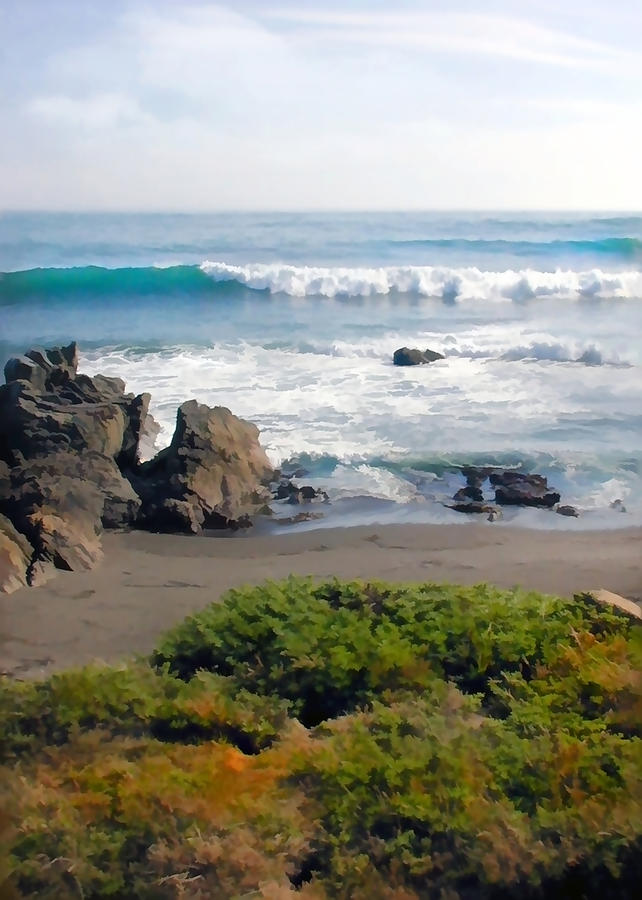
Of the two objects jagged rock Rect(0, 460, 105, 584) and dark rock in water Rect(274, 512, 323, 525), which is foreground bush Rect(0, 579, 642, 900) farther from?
jagged rock Rect(0, 460, 105, 584)

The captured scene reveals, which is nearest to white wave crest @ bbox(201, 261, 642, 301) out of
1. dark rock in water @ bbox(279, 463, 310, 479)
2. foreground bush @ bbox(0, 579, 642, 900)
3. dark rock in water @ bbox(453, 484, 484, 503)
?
dark rock in water @ bbox(279, 463, 310, 479)

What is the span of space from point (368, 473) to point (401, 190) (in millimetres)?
1012

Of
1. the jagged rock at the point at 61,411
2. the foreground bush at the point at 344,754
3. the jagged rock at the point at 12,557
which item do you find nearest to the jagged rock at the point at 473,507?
the foreground bush at the point at 344,754

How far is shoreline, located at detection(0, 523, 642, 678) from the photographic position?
270cm

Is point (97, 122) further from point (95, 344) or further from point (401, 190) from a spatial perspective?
point (401, 190)

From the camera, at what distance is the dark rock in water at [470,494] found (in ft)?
10.2

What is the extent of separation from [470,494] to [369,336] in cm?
70

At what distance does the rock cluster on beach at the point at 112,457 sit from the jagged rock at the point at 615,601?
1167 mm

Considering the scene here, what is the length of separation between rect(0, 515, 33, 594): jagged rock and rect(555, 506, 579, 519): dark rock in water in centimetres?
180

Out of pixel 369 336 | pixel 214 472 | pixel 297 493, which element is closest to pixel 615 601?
pixel 297 493

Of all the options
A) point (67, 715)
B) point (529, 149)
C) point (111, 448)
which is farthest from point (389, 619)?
point (529, 149)

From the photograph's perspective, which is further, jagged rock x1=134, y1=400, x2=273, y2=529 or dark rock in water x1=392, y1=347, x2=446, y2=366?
dark rock in water x1=392, y1=347, x2=446, y2=366

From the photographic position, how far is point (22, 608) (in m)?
2.74

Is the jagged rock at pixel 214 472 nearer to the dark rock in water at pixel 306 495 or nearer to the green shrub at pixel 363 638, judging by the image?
the dark rock in water at pixel 306 495
